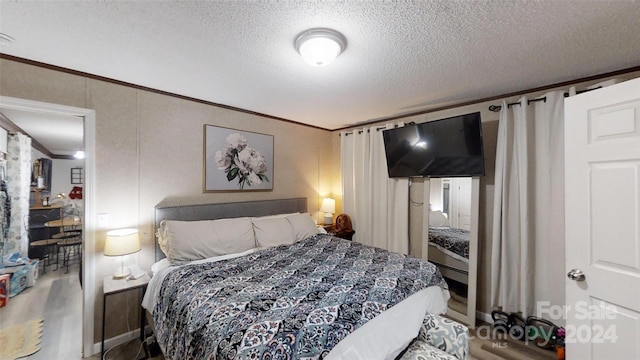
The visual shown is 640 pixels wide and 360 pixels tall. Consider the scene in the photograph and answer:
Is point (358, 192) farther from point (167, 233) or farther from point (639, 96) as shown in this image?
point (639, 96)

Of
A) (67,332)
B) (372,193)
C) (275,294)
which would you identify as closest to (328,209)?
(372,193)

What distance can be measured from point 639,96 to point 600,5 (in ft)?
1.77

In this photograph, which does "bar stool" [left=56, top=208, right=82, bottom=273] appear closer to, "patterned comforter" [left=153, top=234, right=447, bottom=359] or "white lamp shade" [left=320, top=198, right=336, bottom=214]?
"patterned comforter" [left=153, top=234, right=447, bottom=359]

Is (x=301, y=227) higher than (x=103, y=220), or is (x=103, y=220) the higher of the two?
(x=103, y=220)

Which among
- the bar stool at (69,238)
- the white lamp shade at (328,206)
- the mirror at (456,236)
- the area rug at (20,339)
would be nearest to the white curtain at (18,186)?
the bar stool at (69,238)

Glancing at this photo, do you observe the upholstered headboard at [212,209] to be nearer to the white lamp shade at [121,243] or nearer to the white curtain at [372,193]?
the white lamp shade at [121,243]

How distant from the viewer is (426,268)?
2174 millimetres

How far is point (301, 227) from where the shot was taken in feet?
10.2

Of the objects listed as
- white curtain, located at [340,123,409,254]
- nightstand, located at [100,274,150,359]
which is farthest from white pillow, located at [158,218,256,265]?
white curtain, located at [340,123,409,254]

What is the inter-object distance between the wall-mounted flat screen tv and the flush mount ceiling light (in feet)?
5.45

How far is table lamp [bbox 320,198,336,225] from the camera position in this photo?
4.03m

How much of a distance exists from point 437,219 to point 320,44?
8.05 feet

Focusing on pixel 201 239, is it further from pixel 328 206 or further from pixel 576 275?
pixel 576 275

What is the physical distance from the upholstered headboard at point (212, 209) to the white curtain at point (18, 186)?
2.53 meters
